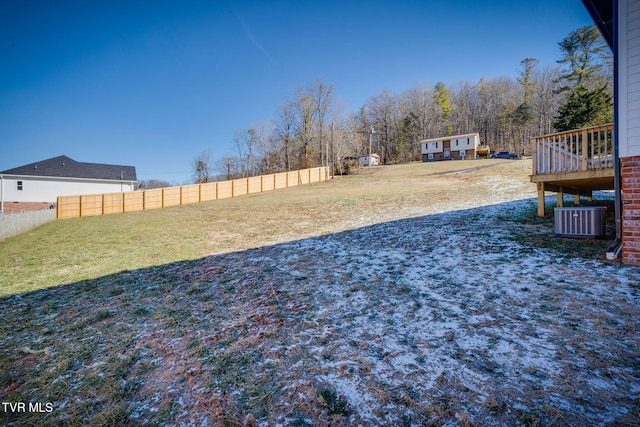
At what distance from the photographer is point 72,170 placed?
29625 mm

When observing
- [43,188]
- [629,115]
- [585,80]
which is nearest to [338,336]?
[629,115]

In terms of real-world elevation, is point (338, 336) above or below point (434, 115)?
below

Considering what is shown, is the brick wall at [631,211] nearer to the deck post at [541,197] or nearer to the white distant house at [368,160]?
the deck post at [541,197]

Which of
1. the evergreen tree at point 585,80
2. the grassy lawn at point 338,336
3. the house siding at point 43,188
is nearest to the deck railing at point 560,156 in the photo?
the grassy lawn at point 338,336

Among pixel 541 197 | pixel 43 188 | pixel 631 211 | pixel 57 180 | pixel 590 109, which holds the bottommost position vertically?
pixel 631 211

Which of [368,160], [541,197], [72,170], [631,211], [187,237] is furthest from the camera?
[368,160]

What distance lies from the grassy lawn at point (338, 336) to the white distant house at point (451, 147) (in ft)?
135

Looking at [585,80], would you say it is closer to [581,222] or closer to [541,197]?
[541,197]

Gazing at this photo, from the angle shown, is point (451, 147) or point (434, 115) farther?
point (434, 115)

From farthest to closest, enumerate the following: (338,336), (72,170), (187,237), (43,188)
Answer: (72,170)
(43,188)
(187,237)
(338,336)

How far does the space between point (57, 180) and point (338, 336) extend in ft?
122

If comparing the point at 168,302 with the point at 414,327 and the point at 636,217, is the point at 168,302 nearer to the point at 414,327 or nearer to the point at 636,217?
the point at 414,327

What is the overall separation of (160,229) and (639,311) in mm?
12346

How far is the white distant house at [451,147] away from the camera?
42469mm
